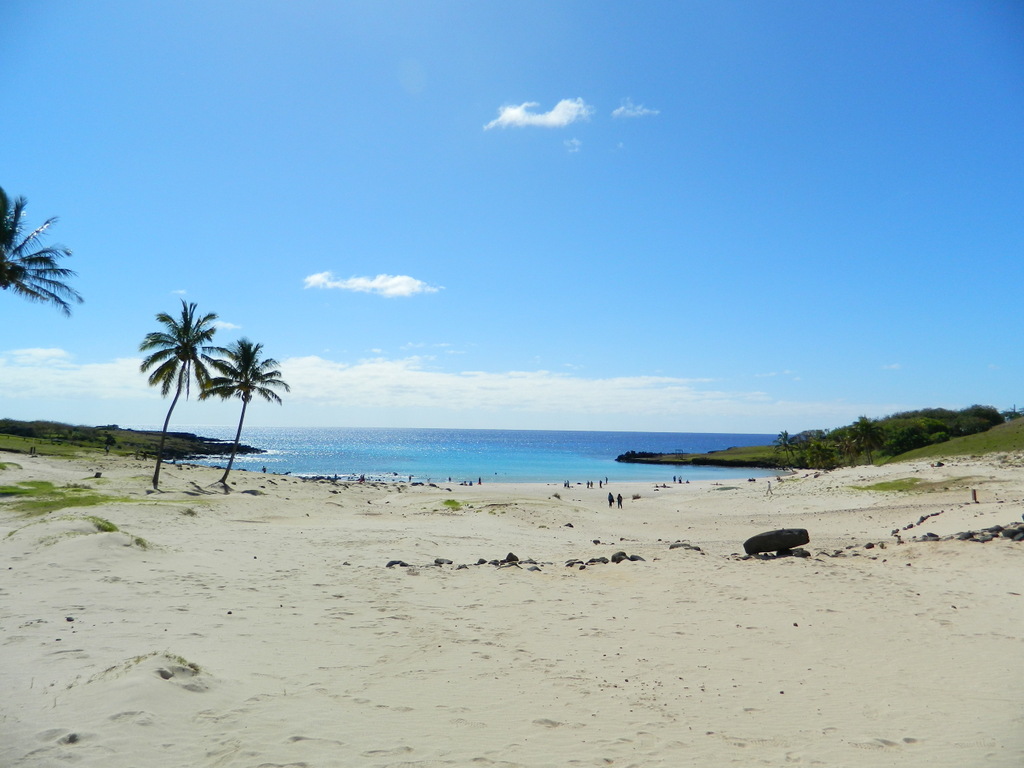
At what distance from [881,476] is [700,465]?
82.3 metres

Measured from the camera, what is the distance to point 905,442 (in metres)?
83.7

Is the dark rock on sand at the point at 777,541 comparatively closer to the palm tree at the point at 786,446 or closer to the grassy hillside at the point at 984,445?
the grassy hillside at the point at 984,445

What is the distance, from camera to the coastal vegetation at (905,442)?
54.2m

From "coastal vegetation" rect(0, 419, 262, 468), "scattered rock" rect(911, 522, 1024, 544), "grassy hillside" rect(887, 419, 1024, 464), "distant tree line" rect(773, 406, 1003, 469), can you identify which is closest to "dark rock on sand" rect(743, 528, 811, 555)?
"scattered rock" rect(911, 522, 1024, 544)

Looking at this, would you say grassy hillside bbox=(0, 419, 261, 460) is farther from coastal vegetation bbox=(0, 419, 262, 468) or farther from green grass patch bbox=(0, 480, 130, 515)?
green grass patch bbox=(0, 480, 130, 515)

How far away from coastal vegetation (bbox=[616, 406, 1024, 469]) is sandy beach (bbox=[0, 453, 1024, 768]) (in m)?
47.9

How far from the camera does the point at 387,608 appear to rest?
10.8 meters

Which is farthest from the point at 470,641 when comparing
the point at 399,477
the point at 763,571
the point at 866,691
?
the point at 399,477

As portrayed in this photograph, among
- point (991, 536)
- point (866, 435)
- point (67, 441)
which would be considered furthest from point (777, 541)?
point (67, 441)

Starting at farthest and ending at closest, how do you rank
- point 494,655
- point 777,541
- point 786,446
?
point 786,446 → point 777,541 → point 494,655

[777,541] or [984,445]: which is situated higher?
[984,445]

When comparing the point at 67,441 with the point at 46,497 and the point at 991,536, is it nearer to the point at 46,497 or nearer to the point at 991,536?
the point at 46,497

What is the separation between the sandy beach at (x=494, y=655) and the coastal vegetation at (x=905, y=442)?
4794 cm

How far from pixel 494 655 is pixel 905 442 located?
311ft
